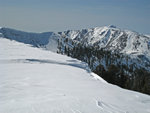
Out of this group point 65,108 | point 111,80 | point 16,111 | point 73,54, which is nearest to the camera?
point 16,111

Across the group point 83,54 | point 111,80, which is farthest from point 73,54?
point 111,80

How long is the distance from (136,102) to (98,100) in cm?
160

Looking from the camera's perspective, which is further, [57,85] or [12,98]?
[57,85]

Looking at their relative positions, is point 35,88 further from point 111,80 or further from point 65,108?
point 111,80

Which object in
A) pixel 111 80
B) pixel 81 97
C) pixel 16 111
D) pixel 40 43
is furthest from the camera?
pixel 40 43

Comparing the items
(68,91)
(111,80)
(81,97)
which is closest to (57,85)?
(68,91)

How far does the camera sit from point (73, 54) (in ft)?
367

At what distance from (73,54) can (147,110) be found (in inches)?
4206

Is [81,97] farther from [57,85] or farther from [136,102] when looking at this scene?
[136,102]

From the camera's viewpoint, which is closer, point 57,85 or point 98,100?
point 98,100

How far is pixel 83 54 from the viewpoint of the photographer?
114188 mm

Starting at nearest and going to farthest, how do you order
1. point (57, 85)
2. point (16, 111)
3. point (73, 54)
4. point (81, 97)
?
point (16, 111), point (81, 97), point (57, 85), point (73, 54)

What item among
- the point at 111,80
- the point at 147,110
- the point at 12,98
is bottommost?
the point at 111,80

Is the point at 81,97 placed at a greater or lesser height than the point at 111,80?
greater
